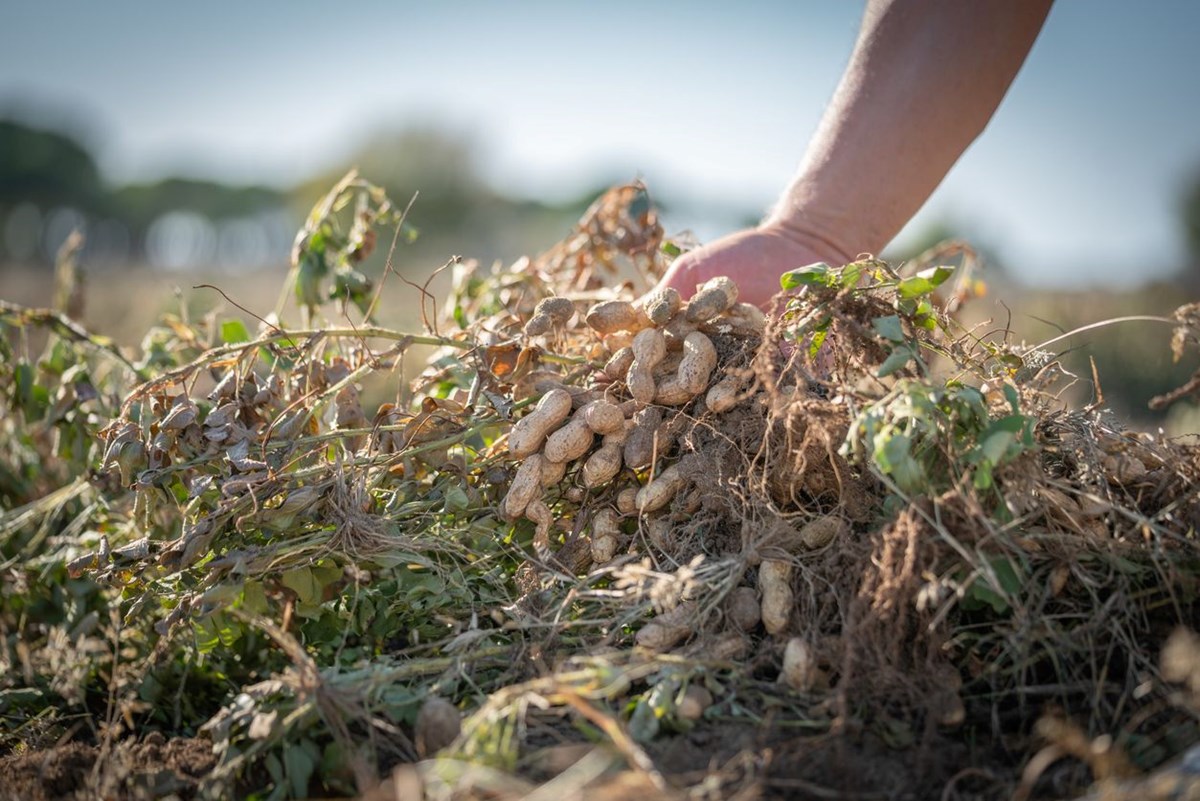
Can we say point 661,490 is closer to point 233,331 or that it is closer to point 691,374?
point 691,374

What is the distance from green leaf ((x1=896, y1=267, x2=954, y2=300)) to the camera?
1.41 m

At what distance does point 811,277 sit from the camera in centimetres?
144

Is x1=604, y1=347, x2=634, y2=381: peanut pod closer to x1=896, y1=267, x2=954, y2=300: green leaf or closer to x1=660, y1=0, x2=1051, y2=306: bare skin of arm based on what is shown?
x1=660, y1=0, x2=1051, y2=306: bare skin of arm

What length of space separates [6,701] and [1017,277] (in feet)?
24.1

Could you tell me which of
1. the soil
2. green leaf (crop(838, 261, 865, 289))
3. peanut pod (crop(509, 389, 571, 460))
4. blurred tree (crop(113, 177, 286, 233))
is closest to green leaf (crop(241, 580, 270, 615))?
the soil

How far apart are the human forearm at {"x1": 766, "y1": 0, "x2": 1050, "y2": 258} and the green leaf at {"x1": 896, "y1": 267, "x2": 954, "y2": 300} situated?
2.52 feet

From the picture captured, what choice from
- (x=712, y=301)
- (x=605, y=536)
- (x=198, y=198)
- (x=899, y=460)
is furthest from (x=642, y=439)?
(x=198, y=198)

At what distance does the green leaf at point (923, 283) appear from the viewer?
Result: 1407 millimetres

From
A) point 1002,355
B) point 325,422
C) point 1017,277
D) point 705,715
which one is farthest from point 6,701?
point 1017,277

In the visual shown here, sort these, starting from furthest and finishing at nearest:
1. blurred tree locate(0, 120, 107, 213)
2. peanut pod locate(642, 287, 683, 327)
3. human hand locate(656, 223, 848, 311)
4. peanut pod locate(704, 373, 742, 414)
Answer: blurred tree locate(0, 120, 107, 213) < human hand locate(656, 223, 848, 311) < peanut pod locate(642, 287, 683, 327) < peanut pod locate(704, 373, 742, 414)

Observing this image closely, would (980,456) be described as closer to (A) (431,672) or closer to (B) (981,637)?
(B) (981,637)

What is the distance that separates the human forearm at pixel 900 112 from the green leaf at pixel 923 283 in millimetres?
769

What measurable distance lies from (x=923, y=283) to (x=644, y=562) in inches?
25.5

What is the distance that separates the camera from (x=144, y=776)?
1268 mm
